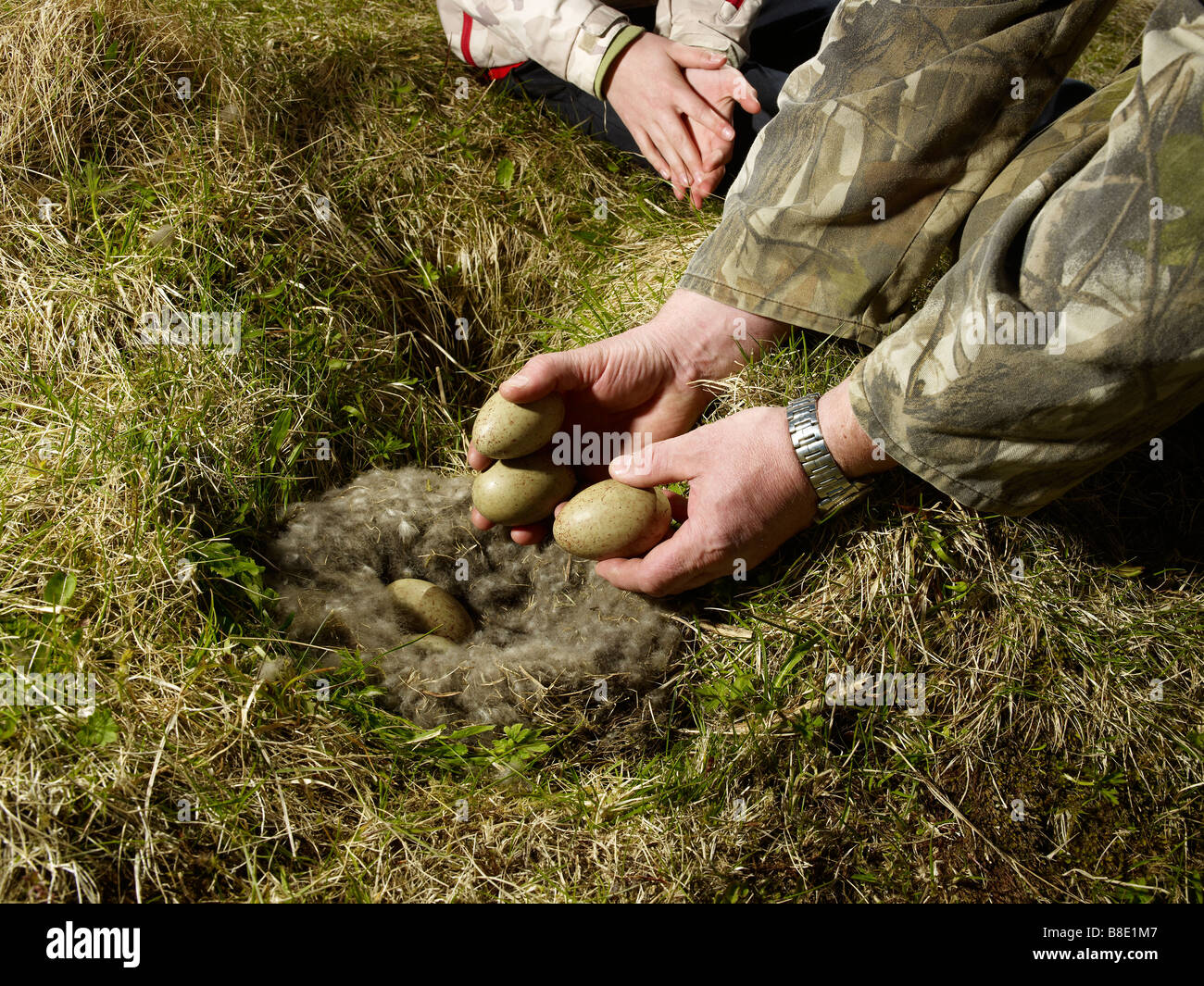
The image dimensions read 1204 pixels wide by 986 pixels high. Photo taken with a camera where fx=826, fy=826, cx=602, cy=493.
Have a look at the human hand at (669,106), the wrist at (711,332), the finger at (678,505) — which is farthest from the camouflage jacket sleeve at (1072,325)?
the human hand at (669,106)

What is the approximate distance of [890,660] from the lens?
1.96 metres

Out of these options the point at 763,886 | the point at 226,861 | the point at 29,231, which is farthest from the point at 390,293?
the point at 763,886

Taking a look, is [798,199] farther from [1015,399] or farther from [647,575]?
[647,575]

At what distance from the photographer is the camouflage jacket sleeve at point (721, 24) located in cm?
273

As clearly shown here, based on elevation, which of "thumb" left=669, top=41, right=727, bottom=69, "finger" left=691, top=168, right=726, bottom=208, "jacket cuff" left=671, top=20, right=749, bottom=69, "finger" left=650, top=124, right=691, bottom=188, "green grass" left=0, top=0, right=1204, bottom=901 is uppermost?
"jacket cuff" left=671, top=20, right=749, bottom=69

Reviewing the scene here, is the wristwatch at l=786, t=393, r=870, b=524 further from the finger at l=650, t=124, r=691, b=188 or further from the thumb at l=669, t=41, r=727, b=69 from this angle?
the thumb at l=669, t=41, r=727, b=69

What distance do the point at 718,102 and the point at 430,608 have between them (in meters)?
1.84

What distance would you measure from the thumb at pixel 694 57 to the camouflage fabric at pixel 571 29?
8 centimetres

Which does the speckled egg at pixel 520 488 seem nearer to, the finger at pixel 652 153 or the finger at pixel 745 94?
the finger at pixel 652 153

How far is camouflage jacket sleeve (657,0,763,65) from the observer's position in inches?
108

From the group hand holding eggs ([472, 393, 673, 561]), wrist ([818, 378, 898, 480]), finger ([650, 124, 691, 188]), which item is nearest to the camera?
wrist ([818, 378, 898, 480])

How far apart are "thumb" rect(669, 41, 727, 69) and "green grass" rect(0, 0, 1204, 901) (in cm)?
72

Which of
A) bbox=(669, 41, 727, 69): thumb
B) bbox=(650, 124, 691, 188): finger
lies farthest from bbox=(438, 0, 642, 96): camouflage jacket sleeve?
bbox=(650, 124, 691, 188): finger

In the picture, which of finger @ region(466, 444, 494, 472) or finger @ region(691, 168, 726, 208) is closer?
finger @ region(466, 444, 494, 472)
